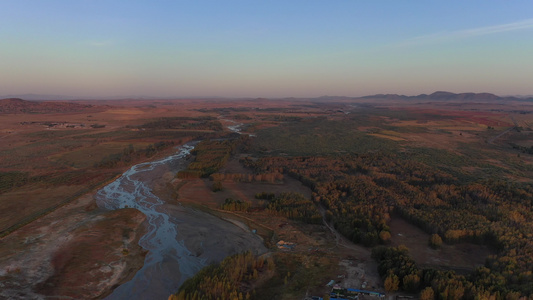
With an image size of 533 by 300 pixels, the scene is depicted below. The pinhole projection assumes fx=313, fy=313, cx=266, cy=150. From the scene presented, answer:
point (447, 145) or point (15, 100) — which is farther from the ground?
point (15, 100)

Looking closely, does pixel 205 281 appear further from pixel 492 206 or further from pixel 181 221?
pixel 492 206

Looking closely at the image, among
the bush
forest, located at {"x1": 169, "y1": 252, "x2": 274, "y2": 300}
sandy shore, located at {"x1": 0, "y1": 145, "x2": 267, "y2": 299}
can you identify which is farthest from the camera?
the bush

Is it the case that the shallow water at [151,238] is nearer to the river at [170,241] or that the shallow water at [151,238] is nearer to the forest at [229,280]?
the river at [170,241]

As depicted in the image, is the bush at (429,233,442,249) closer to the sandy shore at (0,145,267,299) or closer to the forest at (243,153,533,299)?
the forest at (243,153,533,299)

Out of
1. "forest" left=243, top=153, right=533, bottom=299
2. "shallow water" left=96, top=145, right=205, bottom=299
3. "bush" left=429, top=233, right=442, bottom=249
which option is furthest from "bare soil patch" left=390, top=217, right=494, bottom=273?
"shallow water" left=96, top=145, right=205, bottom=299

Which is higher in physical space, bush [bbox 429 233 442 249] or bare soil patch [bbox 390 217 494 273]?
bush [bbox 429 233 442 249]

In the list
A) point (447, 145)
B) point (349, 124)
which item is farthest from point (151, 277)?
point (349, 124)

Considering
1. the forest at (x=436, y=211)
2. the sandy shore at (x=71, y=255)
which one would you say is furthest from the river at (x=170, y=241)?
the forest at (x=436, y=211)

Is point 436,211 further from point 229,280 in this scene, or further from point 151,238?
point 151,238
